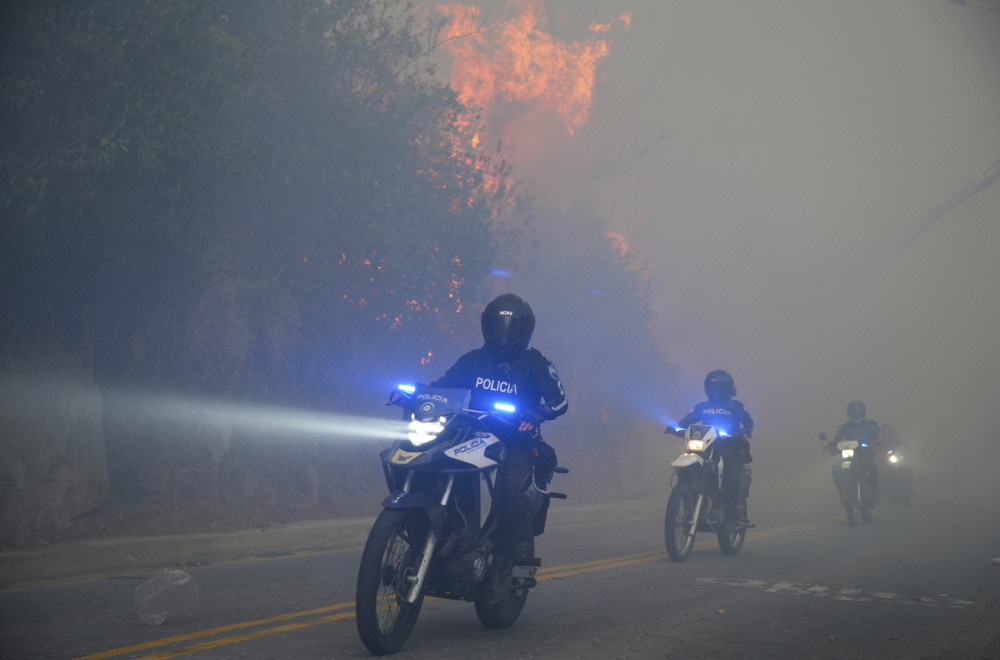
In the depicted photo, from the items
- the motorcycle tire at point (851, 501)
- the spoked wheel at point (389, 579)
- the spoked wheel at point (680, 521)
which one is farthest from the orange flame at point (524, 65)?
the spoked wheel at point (389, 579)

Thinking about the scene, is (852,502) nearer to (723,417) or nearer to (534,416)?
(723,417)

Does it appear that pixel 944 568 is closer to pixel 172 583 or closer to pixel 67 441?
pixel 172 583

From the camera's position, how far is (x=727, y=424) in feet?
38.6

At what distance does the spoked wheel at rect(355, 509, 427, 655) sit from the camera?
5.08 metres

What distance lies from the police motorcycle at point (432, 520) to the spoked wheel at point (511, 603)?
0.8 inches

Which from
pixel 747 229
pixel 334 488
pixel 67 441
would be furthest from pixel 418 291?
pixel 747 229

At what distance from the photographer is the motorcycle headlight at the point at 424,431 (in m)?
5.58

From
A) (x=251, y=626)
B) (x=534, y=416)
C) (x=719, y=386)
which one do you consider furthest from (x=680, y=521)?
(x=251, y=626)

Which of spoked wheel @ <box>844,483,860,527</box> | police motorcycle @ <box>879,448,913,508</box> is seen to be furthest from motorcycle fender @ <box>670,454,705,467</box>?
police motorcycle @ <box>879,448,913,508</box>

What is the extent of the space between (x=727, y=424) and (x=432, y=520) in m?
7.14

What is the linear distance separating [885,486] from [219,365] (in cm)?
1639

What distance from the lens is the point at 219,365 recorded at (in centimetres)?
1369

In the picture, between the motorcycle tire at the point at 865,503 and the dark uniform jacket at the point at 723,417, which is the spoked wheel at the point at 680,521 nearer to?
the dark uniform jacket at the point at 723,417

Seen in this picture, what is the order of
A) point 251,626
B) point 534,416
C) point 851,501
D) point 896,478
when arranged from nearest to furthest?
point 534,416, point 251,626, point 851,501, point 896,478
